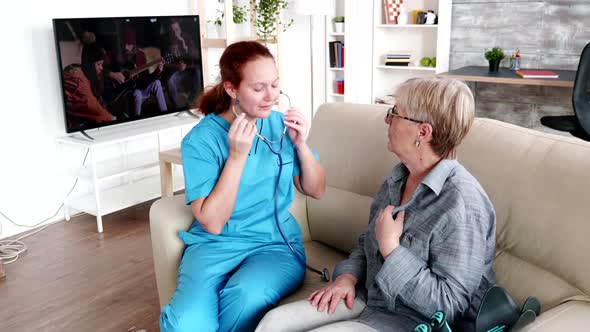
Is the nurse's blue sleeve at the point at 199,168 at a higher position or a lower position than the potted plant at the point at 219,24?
lower

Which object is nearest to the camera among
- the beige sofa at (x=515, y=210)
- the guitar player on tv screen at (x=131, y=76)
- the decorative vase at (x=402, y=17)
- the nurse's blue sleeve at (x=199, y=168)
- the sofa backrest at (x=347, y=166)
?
the beige sofa at (x=515, y=210)

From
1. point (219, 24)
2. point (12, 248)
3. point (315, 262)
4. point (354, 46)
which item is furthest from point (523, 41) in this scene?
point (12, 248)

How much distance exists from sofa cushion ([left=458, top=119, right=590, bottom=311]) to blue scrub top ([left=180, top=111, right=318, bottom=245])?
59cm

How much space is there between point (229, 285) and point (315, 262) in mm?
400

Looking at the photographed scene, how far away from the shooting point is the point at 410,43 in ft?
16.3

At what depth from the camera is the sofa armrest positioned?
184 cm

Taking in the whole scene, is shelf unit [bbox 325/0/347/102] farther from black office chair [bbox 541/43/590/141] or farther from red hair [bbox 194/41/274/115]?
red hair [bbox 194/41/274/115]

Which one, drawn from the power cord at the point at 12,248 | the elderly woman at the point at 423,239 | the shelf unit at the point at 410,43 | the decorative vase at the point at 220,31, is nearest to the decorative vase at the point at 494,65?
the shelf unit at the point at 410,43

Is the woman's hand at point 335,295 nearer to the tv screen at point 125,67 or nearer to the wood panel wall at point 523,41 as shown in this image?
the tv screen at point 125,67

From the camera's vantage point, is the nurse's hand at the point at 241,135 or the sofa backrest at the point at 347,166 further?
the sofa backrest at the point at 347,166

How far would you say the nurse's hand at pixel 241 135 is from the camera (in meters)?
1.63

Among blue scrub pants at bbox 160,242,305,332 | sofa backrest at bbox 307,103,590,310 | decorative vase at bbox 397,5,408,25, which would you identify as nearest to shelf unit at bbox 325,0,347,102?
decorative vase at bbox 397,5,408,25

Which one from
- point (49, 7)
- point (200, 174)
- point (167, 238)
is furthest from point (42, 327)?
point (49, 7)

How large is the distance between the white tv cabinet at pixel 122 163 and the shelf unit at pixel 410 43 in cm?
183
